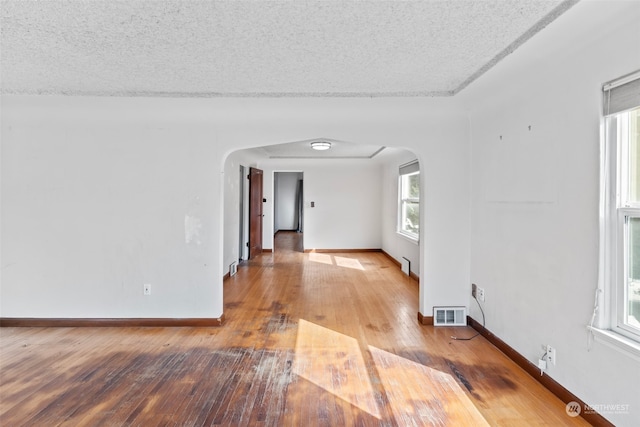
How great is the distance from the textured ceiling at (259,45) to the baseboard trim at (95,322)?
223cm

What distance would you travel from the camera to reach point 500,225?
2809 millimetres

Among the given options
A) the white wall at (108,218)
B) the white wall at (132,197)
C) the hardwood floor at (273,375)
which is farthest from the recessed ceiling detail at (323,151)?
the hardwood floor at (273,375)

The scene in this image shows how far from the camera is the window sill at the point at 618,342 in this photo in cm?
158

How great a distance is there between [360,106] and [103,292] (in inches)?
127

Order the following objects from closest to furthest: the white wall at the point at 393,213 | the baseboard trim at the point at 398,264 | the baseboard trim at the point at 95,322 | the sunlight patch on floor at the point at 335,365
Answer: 1. the sunlight patch on floor at the point at 335,365
2. the baseboard trim at the point at 95,322
3. the baseboard trim at the point at 398,264
4. the white wall at the point at 393,213

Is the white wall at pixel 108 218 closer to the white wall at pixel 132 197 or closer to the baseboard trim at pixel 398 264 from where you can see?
the white wall at pixel 132 197

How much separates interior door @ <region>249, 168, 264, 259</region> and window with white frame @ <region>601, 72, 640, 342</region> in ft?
19.0

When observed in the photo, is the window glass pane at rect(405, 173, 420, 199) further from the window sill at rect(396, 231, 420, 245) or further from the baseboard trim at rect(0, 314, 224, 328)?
the baseboard trim at rect(0, 314, 224, 328)

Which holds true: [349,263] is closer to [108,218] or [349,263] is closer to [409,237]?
[409,237]

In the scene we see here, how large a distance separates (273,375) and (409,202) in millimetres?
4330

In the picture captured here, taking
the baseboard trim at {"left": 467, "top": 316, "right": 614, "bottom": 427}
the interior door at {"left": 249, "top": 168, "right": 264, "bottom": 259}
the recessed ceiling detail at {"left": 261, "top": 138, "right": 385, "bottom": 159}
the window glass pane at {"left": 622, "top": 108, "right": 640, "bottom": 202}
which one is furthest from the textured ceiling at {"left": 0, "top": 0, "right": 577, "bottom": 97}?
the interior door at {"left": 249, "top": 168, "right": 264, "bottom": 259}

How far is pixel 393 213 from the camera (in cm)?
671

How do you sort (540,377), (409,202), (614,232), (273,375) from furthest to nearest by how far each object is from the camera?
(409,202), (273,375), (540,377), (614,232)

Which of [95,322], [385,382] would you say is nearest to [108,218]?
[95,322]
